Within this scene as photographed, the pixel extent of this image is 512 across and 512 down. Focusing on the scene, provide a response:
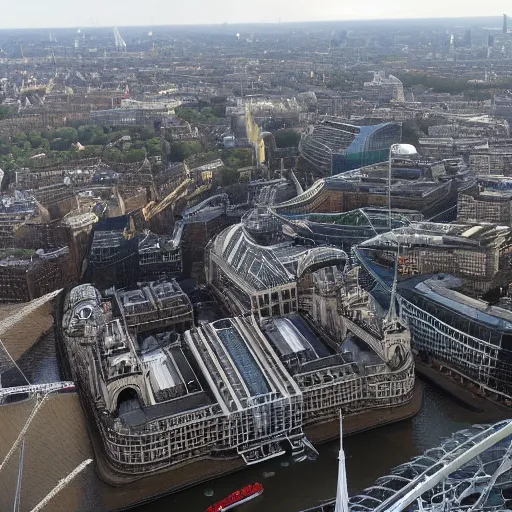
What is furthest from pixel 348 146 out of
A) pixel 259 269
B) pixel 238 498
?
pixel 238 498

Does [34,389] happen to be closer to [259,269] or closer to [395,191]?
[259,269]

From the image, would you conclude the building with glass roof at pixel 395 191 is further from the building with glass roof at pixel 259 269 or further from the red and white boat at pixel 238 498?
the red and white boat at pixel 238 498

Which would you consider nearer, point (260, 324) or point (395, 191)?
point (260, 324)

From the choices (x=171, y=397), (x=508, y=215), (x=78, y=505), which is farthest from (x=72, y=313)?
(x=508, y=215)

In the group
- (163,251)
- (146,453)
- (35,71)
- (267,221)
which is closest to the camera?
(146,453)

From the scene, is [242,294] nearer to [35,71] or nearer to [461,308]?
[461,308]

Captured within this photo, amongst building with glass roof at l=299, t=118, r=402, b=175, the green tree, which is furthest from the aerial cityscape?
the green tree
